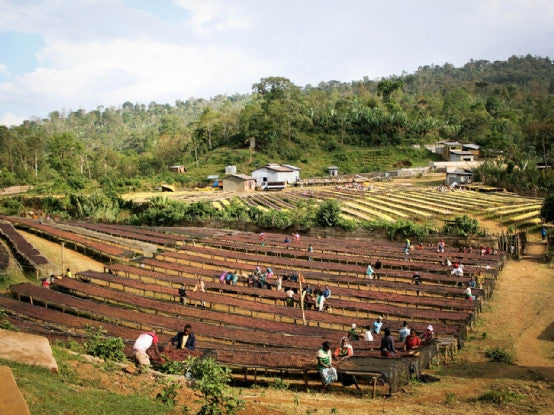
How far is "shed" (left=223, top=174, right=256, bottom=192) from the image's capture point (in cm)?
7044

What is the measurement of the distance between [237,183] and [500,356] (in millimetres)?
56355

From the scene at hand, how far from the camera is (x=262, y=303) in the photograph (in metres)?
22.2

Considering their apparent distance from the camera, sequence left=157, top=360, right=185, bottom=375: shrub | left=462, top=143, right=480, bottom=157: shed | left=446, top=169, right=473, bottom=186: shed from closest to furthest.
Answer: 1. left=157, top=360, right=185, bottom=375: shrub
2. left=446, top=169, right=473, bottom=186: shed
3. left=462, top=143, right=480, bottom=157: shed

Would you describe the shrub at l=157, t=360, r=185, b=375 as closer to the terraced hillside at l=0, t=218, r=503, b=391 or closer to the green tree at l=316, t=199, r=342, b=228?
the terraced hillside at l=0, t=218, r=503, b=391

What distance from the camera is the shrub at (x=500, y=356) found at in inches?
651

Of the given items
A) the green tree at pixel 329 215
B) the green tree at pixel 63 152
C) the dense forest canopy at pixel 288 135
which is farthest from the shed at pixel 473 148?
the green tree at pixel 63 152

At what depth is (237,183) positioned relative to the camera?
2788 inches

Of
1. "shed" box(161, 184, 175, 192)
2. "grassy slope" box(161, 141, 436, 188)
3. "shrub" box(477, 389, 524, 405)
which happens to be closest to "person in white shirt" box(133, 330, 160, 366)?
"shrub" box(477, 389, 524, 405)

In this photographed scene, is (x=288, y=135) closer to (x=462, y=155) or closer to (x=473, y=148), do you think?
(x=462, y=155)

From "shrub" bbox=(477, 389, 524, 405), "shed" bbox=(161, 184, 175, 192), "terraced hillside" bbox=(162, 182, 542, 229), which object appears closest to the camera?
"shrub" bbox=(477, 389, 524, 405)

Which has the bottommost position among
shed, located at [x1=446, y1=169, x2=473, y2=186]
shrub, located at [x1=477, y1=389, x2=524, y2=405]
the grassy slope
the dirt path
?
the dirt path

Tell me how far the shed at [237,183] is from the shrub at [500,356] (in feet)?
181

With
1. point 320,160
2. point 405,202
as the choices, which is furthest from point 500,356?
point 320,160

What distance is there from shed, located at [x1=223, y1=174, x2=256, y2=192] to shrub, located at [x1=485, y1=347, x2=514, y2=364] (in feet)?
181
